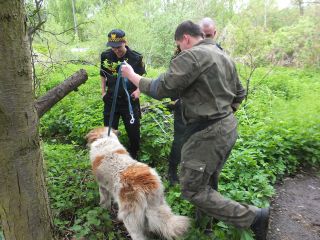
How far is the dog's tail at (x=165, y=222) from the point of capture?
3.02m

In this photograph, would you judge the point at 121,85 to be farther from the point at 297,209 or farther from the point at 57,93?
the point at 297,209

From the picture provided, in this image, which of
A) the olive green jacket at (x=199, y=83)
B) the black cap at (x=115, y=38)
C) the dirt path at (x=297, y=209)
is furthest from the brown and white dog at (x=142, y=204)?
the black cap at (x=115, y=38)

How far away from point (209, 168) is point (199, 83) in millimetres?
859

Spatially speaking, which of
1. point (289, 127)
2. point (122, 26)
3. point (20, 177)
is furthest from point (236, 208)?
point (122, 26)

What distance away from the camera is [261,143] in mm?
5469

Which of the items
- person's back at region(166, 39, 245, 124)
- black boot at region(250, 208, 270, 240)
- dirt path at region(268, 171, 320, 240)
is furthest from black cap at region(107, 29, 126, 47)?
dirt path at region(268, 171, 320, 240)

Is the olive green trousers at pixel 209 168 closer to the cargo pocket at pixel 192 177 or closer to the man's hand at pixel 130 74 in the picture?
the cargo pocket at pixel 192 177

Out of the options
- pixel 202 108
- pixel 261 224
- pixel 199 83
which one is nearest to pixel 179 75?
pixel 199 83

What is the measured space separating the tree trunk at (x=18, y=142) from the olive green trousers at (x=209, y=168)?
4.52ft

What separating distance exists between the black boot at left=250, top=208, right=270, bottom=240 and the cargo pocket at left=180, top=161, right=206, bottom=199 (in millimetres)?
757

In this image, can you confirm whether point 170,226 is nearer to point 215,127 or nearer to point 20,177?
point 215,127

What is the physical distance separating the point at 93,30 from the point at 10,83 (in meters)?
24.6

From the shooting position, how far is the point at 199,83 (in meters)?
2.95

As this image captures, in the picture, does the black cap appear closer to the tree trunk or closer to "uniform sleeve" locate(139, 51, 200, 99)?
"uniform sleeve" locate(139, 51, 200, 99)
